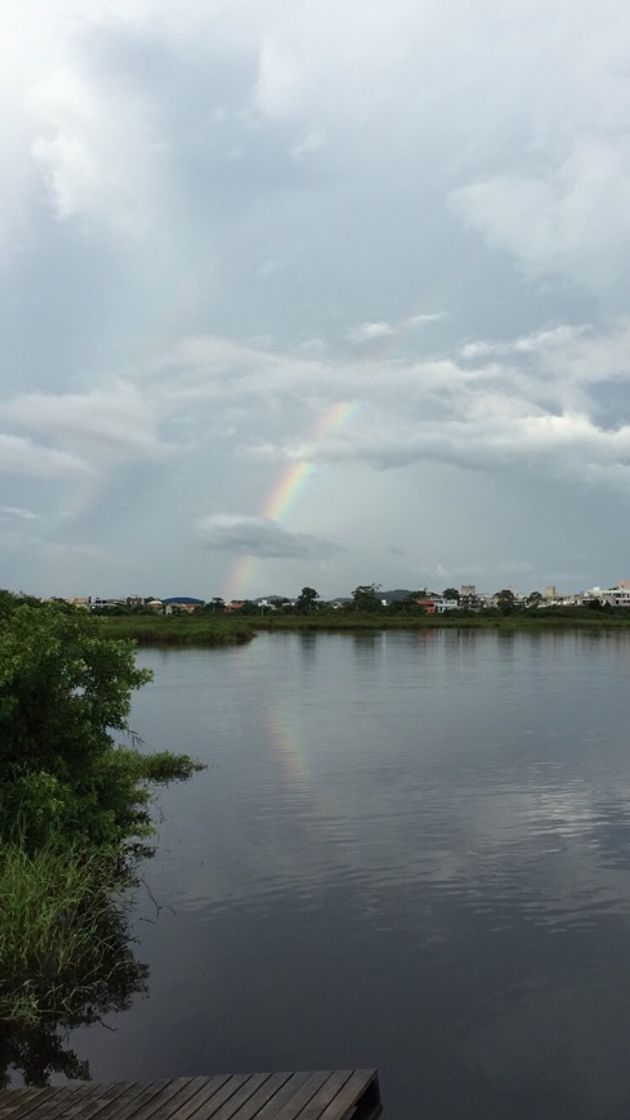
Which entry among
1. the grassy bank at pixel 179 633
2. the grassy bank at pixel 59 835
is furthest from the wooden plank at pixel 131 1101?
the grassy bank at pixel 179 633

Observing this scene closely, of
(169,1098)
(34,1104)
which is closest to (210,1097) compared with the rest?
(169,1098)

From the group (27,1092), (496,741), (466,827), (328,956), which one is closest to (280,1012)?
(328,956)

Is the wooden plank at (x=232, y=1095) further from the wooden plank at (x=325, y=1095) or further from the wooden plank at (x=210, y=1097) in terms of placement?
the wooden plank at (x=325, y=1095)

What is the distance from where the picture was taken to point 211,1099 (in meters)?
10.8

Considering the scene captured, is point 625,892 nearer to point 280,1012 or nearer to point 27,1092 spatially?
point 280,1012

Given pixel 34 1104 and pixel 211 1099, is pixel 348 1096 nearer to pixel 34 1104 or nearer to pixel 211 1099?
pixel 211 1099

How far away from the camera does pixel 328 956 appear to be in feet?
58.2

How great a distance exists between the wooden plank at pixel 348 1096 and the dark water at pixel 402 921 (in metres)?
0.98

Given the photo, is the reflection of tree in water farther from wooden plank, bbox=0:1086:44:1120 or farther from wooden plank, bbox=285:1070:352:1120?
wooden plank, bbox=285:1070:352:1120

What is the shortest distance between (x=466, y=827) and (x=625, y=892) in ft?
21.9

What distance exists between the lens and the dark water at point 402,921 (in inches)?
541

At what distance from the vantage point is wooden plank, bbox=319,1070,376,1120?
1048 centimetres

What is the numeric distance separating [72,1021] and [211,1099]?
16.8 ft

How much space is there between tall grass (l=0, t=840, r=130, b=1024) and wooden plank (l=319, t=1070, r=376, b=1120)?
5572 mm
